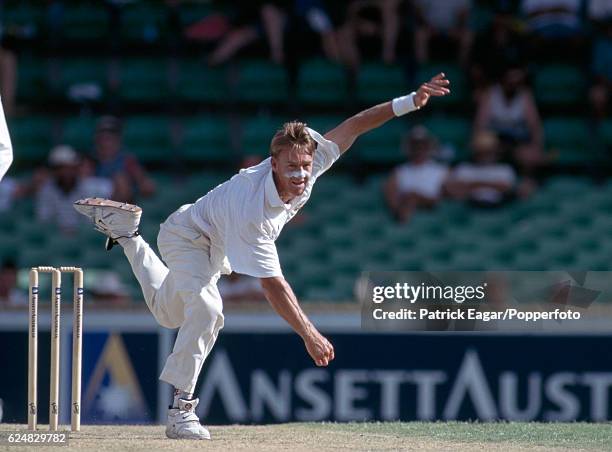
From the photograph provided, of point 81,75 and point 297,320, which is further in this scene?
point 81,75

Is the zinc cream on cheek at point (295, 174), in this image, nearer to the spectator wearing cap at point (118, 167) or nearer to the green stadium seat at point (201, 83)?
the spectator wearing cap at point (118, 167)

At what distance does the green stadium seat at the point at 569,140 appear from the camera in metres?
12.0

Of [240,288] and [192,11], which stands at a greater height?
[192,11]

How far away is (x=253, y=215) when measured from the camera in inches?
240

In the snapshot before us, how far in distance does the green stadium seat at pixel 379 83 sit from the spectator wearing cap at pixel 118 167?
83.4 inches

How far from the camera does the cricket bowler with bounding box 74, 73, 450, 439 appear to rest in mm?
6066

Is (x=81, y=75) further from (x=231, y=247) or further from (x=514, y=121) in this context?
(x=231, y=247)

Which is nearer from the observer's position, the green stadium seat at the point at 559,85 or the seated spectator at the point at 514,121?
the seated spectator at the point at 514,121

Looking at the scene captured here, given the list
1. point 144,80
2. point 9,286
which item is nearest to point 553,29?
point 144,80

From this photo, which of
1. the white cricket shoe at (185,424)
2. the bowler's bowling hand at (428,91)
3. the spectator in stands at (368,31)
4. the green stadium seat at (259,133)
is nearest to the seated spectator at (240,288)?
the green stadium seat at (259,133)

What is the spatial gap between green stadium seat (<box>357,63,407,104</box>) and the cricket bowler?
569 cm

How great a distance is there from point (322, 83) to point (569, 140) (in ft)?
7.38

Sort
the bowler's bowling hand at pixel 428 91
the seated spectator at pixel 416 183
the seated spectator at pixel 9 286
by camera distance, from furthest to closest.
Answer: the seated spectator at pixel 416 183 < the seated spectator at pixel 9 286 < the bowler's bowling hand at pixel 428 91

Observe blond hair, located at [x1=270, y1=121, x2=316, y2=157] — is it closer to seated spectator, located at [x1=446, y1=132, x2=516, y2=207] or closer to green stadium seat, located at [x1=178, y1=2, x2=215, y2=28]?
seated spectator, located at [x1=446, y1=132, x2=516, y2=207]
